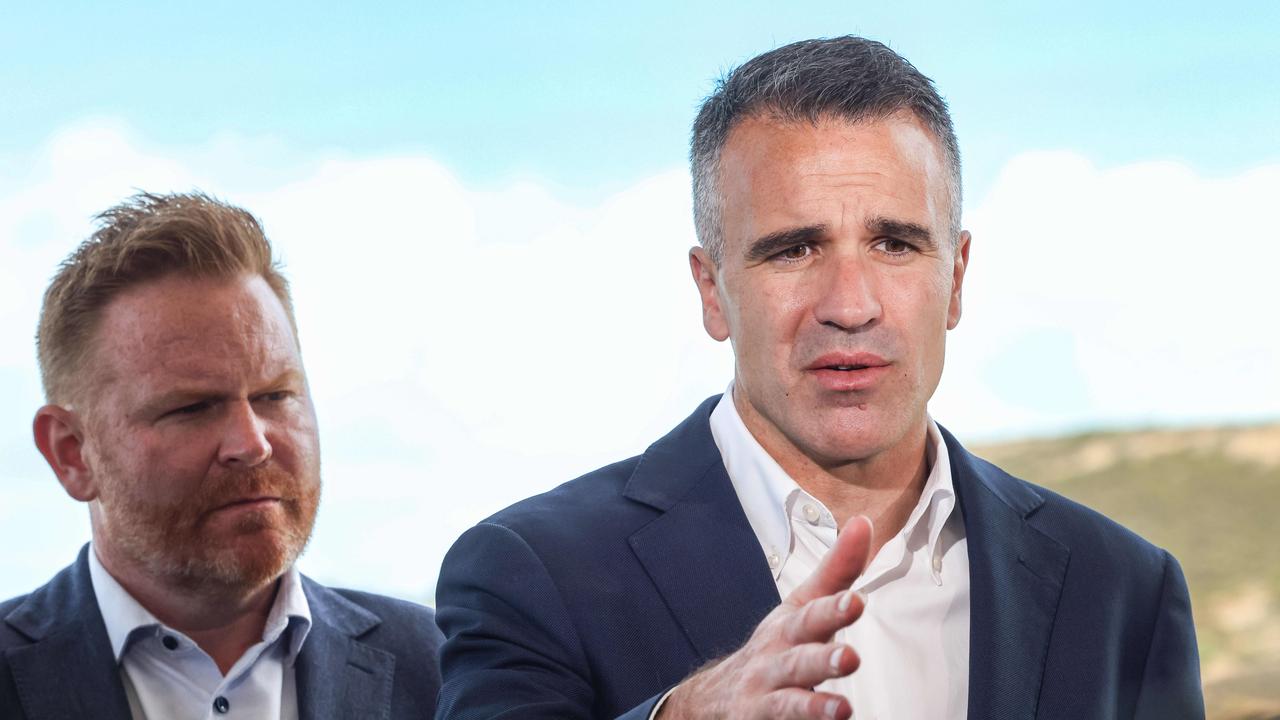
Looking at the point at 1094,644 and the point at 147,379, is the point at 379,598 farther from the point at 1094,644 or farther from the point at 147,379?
the point at 1094,644

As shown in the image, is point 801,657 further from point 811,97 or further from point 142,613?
point 142,613

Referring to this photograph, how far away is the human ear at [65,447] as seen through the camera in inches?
118

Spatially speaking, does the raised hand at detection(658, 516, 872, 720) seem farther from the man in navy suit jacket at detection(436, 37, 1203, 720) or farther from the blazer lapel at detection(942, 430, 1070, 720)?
the blazer lapel at detection(942, 430, 1070, 720)

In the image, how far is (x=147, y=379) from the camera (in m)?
2.89

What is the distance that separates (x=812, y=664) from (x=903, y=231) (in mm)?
969

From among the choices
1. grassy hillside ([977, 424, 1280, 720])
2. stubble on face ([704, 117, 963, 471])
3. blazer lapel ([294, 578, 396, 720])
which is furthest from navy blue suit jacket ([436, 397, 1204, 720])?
grassy hillside ([977, 424, 1280, 720])

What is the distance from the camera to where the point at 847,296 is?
223cm

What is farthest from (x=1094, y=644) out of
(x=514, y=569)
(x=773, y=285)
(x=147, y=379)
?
(x=147, y=379)

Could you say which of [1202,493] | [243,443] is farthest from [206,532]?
[1202,493]

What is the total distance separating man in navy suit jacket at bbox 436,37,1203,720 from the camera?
7.35 feet

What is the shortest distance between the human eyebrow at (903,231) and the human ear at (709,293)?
33 cm

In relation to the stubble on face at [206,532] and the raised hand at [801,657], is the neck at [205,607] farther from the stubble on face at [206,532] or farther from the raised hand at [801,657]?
the raised hand at [801,657]

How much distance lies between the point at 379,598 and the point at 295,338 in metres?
0.68

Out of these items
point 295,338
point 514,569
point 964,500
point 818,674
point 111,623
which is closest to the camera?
point 818,674
